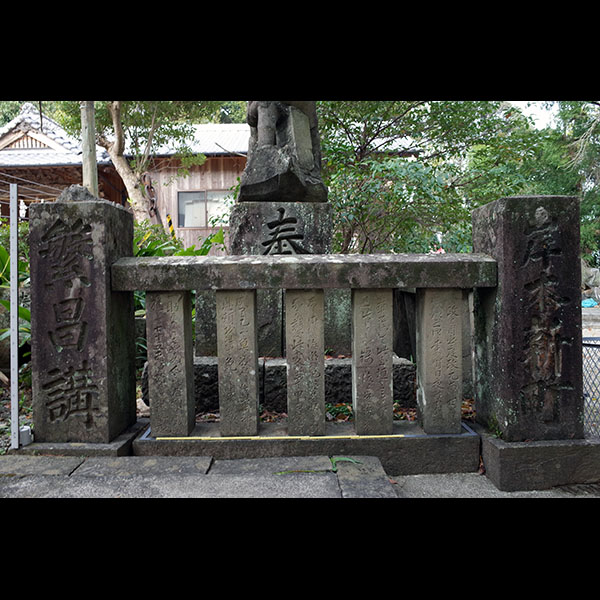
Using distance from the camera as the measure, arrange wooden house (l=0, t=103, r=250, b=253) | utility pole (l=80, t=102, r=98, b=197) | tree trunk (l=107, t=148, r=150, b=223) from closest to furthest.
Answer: utility pole (l=80, t=102, r=98, b=197)
tree trunk (l=107, t=148, r=150, b=223)
wooden house (l=0, t=103, r=250, b=253)

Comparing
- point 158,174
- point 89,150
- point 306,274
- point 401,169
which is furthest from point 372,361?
point 158,174

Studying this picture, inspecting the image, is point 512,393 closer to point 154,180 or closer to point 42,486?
point 42,486

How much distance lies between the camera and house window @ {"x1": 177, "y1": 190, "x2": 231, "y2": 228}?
1307 cm

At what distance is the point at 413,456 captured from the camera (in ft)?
7.99

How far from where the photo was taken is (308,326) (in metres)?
2.44

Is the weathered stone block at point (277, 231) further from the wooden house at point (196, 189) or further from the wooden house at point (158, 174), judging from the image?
the wooden house at point (196, 189)

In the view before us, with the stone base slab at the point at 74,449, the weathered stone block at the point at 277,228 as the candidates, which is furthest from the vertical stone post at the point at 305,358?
the weathered stone block at the point at 277,228

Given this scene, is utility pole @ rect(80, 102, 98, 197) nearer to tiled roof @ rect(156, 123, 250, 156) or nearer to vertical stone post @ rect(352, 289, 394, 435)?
tiled roof @ rect(156, 123, 250, 156)

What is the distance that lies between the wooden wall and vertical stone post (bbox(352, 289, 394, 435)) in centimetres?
1107

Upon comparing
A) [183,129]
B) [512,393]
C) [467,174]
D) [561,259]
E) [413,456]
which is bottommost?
[413,456]

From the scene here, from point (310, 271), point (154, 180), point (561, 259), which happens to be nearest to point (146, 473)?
point (310, 271)

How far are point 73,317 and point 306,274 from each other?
119 cm

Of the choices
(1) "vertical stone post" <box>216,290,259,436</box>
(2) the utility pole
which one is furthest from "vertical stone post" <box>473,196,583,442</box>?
(2) the utility pole

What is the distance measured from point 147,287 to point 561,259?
6.79ft
